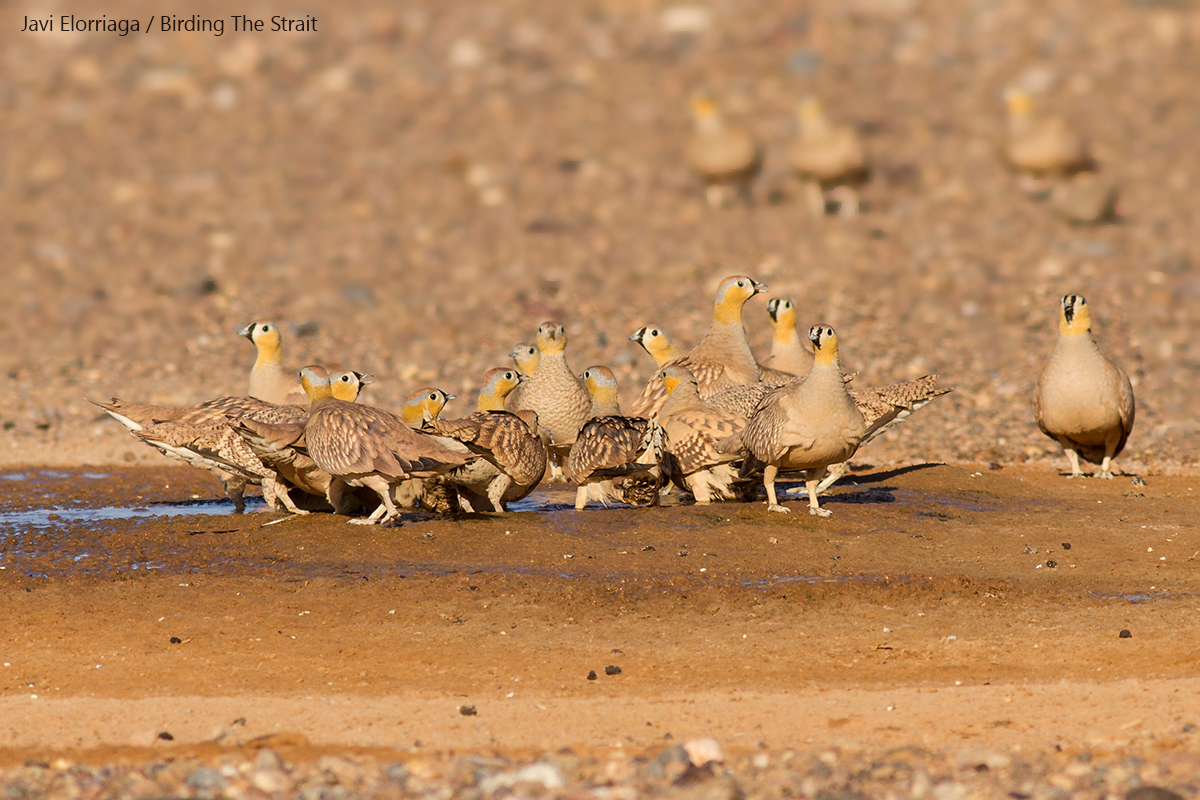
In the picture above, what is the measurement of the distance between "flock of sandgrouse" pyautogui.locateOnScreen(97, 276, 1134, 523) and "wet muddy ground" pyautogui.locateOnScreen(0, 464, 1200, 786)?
41 cm

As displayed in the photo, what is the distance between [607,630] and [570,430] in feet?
16.7

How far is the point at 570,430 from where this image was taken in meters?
12.9

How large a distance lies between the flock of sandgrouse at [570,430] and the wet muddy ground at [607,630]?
41 centimetres

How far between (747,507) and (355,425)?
123 inches

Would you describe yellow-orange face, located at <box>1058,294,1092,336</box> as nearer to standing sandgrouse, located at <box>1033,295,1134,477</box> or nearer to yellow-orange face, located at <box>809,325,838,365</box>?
standing sandgrouse, located at <box>1033,295,1134,477</box>

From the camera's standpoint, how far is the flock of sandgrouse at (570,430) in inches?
414

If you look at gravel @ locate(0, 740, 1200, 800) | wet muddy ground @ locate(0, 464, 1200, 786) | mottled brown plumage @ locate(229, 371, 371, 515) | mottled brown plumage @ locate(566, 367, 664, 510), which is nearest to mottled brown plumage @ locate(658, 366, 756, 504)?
mottled brown plumage @ locate(566, 367, 664, 510)

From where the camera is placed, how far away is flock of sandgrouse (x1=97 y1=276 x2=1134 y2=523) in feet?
34.5

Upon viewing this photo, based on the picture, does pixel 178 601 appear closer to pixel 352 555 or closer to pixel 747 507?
pixel 352 555

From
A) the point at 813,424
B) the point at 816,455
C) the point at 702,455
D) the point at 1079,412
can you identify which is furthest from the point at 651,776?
the point at 1079,412

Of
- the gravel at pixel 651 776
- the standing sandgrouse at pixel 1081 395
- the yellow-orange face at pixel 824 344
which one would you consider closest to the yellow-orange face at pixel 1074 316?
the standing sandgrouse at pixel 1081 395

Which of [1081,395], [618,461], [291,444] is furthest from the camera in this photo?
[1081,395]

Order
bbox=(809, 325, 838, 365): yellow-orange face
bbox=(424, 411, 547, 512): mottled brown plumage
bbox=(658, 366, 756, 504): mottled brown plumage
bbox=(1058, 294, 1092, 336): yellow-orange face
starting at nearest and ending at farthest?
bbox=(809, 325, 838, 365): yellow-orange face
bbox=(424, 411, 547, 512): mottled brown plumage
bbox=(658, 366, 756, 504): mottled brown plumage
bbox=(1058, 294, 1092, 336): yellow-orange face

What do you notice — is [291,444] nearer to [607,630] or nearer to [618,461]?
[618,461]
